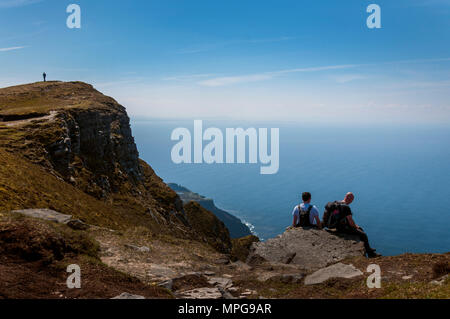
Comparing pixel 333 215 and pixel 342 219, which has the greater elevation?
pixel 333 215

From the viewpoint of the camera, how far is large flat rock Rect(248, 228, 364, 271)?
1608cm

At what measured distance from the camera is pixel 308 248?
1722 cm

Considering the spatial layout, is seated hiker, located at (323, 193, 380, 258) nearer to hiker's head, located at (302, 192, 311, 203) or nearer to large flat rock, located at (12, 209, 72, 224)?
hiker's head, located at (302, 192, 311, 203)

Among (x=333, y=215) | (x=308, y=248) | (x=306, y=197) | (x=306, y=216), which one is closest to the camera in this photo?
(x=308, y=248)

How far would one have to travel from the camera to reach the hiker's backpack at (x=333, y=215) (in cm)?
1774

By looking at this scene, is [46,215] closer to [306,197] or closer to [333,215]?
[306,197]

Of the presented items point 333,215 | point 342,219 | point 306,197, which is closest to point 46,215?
point 306,197

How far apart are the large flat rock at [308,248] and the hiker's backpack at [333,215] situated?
1.67 feet

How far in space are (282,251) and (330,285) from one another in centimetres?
585

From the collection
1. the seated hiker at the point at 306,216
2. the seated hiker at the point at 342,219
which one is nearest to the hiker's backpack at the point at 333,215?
the seated hiker at the point at 342,219

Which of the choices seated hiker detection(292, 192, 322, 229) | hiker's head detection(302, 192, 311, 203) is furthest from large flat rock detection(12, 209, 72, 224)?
hiker's head detection(302, 192, 311, 203)

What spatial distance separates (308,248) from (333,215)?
2643 mm

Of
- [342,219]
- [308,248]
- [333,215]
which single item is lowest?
[308,248]
